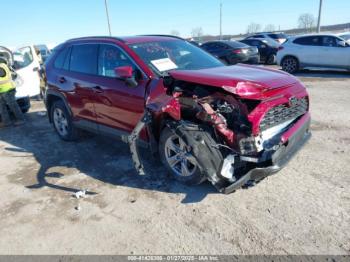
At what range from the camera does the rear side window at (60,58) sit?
578 centimetres

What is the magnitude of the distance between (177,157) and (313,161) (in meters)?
1.97

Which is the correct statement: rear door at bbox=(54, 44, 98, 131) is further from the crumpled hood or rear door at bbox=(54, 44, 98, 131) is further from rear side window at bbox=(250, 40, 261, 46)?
rear side window at bbox=(250, 40, 261, 46)

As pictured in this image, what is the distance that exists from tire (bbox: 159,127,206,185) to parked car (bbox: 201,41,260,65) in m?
11.0

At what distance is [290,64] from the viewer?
13.1m

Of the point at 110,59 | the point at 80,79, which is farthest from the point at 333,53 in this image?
the point at 80,79

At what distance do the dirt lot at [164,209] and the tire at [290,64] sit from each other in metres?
8.41

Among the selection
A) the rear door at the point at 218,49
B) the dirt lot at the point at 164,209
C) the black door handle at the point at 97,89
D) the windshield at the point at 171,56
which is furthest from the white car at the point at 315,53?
the black door handle at the point at 97,89

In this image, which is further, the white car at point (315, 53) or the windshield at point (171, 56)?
the white car at point (315, 53)

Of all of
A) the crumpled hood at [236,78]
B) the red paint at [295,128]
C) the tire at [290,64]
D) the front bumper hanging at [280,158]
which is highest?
the crumpled hood at [236,78]

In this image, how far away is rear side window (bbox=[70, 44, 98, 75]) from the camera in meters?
4.97

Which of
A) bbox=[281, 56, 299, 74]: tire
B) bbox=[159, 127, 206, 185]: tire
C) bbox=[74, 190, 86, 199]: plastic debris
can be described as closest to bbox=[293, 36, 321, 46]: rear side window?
bbox=[281, 56, 299, 74]: tire

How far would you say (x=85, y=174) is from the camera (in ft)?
15.1

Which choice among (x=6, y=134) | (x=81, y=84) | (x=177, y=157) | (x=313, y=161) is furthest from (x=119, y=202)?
(x=6, y=134)

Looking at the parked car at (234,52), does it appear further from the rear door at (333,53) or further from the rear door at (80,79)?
the rear door at (80,79)
